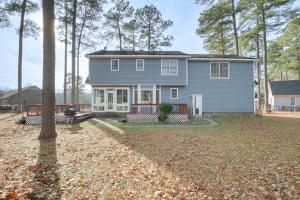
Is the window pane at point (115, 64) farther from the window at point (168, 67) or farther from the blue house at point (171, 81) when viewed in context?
the window at point (168, 67)

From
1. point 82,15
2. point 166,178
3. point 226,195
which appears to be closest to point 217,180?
point 226,195

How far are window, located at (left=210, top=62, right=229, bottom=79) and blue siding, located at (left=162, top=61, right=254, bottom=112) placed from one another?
42cm

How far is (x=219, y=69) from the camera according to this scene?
60.7 ft

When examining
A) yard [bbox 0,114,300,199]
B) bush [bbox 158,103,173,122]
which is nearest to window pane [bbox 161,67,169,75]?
bush [bbox 158,103,173,122]

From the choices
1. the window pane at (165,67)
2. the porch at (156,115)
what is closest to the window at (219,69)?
the window pane at (165,67)

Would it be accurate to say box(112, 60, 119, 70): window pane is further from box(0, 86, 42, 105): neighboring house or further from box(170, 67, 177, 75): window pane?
box(0, 86, 42, 105): neighboring house

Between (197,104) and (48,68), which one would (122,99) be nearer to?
(197,104)

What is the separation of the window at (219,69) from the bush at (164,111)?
701cm

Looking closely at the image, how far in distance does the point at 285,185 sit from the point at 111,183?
12.2 feet

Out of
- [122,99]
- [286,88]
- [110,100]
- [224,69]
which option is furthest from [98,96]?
[286,88]

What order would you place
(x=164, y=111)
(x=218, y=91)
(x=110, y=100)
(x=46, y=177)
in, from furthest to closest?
(x=218, y=91) → (x=110, y=100) → (x=164, y=111) → (x=46, y=177)

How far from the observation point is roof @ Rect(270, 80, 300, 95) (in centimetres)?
3051

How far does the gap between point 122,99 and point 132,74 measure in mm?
2562

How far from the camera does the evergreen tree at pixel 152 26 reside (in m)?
26.9
